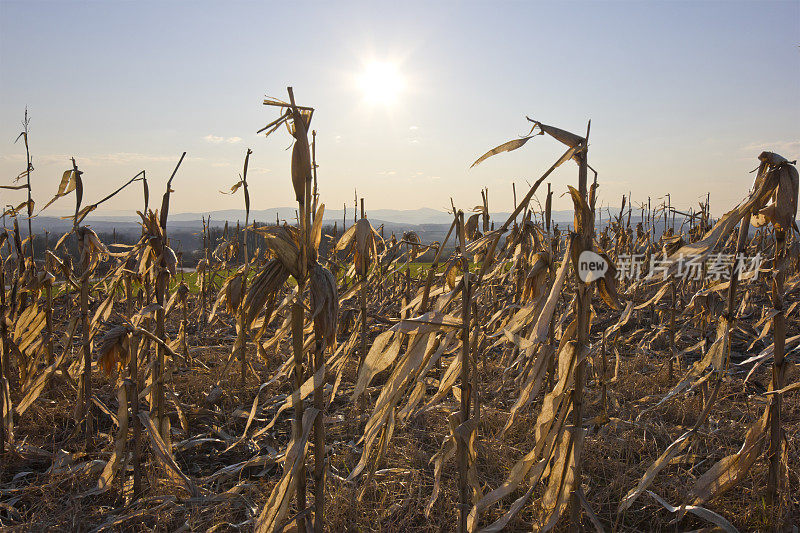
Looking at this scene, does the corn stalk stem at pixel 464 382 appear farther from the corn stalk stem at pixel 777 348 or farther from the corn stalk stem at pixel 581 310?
the corn stalk stem at pixel 777 348

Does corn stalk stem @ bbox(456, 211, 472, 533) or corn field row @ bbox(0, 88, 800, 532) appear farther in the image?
corn stalk stem @ bbox(456, 211, 472, 533)

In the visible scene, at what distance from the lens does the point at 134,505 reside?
2303mm

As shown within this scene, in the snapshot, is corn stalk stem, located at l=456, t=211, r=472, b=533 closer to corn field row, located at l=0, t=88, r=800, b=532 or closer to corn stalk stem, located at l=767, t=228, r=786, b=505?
corn field row, located at l=0, t=88, r=800, b=532

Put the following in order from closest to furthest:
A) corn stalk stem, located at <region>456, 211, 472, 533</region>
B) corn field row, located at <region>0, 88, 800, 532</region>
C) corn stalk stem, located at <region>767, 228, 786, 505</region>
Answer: corn field row, located at <region>0, 88, 800, 532</region> → corn stalk stem, located at <region>456, 211, 472, 533</region> → corn stalk stem, located at <region>767, 228, 786, 505</region>

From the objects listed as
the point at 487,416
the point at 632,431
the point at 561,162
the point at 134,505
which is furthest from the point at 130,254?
the point at 632,431

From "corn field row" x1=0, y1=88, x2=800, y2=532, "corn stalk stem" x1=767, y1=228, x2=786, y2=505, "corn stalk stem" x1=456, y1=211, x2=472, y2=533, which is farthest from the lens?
"corn stalk stem" x1=767, y1=228, x2=786, y2=505

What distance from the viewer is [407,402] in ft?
4.82

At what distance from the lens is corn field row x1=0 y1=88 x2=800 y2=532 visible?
124 centimetres

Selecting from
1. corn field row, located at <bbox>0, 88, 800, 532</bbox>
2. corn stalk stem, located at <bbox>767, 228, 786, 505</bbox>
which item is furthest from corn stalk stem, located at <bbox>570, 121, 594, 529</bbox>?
corn stalk stem, located at <bbox>767, 228, 786, 505</bbox>

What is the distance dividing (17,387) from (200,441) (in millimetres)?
2240

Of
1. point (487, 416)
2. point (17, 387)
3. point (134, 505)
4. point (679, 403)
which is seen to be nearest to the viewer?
point (134, 505)

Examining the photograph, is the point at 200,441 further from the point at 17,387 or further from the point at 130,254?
the point at 17,387

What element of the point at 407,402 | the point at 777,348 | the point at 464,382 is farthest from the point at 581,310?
the point at 777,348

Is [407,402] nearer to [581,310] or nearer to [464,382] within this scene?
[464,382]
